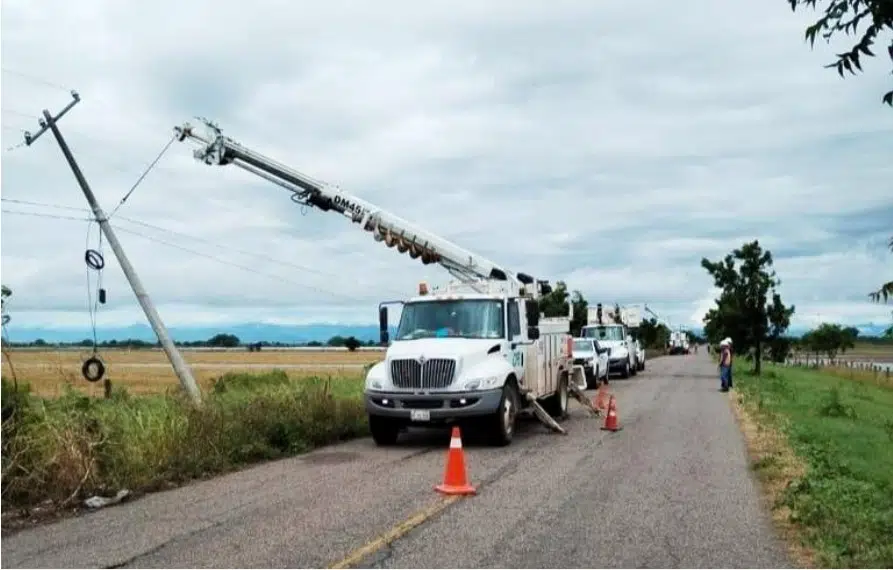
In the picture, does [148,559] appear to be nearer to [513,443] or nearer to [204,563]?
[204,563]

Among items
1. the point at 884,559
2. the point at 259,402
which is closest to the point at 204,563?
the point at 884,559

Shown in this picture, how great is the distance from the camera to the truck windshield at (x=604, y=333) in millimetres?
38406

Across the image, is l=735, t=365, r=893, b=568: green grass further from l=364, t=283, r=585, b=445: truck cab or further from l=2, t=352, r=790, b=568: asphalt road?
l=364, t=283, r=585, b=445: truck cab

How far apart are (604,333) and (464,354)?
81.8 feet

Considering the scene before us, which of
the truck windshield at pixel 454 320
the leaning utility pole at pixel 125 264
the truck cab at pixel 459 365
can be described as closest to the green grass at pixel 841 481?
the truck cab at pixel 459 365

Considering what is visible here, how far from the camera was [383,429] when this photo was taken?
14922 mm

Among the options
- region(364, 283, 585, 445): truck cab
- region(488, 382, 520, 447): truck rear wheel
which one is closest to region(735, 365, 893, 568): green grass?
region(488, 382, 520, 447): truck rear wheel

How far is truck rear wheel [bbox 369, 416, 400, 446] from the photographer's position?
14.8 metres

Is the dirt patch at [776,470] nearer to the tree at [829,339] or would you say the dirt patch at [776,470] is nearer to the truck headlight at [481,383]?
the truck headlight at [481,383]

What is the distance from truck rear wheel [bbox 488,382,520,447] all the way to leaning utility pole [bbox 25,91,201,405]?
9.60 metres

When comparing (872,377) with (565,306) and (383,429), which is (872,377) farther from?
(383,429)

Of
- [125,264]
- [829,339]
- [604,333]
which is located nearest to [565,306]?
[604,333]

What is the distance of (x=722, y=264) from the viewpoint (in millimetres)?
38188

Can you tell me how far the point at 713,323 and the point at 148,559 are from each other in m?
34.5
